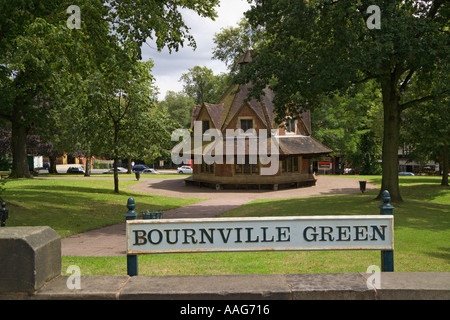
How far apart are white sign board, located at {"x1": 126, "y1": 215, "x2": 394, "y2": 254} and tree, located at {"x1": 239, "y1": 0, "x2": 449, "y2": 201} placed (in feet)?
39.7

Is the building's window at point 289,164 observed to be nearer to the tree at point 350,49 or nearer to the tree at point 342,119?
the tree at point 342,119

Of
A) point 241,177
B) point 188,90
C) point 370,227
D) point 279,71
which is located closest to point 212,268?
point 370,227

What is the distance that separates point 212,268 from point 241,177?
26.7 meters

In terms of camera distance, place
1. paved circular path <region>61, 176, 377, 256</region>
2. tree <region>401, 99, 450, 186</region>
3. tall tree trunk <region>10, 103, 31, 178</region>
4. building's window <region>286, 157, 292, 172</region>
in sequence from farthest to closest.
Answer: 1. building's window <region>286, 157, 292, 172</region>
2. tall tree trunk <region>10, 103, 31, 178</region>
3. tree <region>401, 99, 450, 186</region>
4. paved circular path <region>61, 176, 377, 256</region>

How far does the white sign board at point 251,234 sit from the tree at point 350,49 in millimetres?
12099

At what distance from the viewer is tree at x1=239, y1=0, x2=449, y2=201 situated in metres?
16.3

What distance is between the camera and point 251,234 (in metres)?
5.35

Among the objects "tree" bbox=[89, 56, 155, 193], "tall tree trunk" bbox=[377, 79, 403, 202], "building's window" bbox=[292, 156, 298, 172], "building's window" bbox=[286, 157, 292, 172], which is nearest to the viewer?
"tall tree trunk" bbox=[377, 79, 403, 202]

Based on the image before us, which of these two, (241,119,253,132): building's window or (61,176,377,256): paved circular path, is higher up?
(241,119,253,132): building's window

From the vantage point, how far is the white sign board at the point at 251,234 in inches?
210

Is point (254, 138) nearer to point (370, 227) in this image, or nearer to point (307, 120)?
point (307, 120)

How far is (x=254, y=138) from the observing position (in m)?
36.1

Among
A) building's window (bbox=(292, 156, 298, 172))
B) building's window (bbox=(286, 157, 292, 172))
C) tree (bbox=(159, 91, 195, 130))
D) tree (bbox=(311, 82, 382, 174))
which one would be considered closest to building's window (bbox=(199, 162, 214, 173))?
building's window (bbox=(286, 157, 292, 172))

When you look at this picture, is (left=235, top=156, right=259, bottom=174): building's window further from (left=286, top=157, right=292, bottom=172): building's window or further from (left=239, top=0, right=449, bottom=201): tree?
(left=239, top=0, right=449, bottom=201): tree
